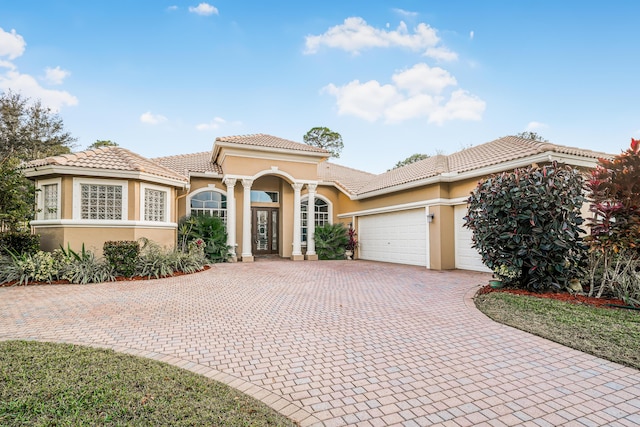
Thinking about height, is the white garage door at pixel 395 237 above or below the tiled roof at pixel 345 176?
below

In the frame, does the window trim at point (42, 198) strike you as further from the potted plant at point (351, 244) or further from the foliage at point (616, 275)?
the foliage at point (616, 275)

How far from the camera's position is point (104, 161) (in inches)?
441

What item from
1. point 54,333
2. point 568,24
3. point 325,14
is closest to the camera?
point 54,333

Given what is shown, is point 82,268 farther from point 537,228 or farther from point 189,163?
point 537,228

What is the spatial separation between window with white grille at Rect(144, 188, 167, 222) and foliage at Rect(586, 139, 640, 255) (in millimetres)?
13171

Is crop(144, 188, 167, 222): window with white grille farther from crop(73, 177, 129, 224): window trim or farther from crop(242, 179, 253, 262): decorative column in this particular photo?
crop(242, 179, 253, 262): decorative column

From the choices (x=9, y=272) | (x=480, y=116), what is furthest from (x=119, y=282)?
(x=480, y=116)

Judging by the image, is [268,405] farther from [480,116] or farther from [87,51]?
[480,116]

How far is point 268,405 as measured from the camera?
2832 mm

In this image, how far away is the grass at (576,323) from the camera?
4.14 metres

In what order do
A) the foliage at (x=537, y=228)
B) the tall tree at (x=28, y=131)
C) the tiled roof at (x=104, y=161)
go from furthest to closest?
the tall tree at (x=28, y=131), the tiled roof at (x=104, y=161), the foliage at (x=537, y=228)

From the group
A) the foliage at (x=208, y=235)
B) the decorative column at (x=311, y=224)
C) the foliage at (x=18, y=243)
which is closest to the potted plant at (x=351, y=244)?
the decorative column at (x=311, y=224)

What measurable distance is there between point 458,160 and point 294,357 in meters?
12.1

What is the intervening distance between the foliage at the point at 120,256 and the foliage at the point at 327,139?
2720 cm
